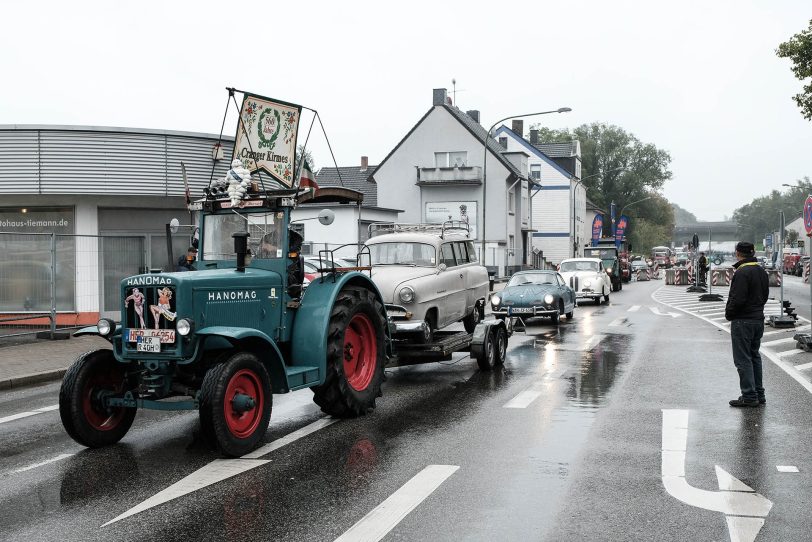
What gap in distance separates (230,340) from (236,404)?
22.5 inches

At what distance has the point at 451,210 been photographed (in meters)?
51.4

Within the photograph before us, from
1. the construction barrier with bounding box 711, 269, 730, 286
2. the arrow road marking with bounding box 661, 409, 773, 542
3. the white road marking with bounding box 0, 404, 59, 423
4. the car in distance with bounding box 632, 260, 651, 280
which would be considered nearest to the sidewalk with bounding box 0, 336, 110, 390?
the white road marking with bounding box 0, 404, 59, 423

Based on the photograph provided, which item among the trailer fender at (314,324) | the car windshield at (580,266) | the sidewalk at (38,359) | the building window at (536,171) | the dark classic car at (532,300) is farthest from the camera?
the building window at (536,171)

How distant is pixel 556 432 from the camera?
8023 millimetres

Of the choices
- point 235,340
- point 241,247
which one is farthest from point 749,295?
point 235,340

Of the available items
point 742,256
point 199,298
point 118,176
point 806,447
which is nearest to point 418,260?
point 742,256

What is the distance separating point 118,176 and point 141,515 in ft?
50.2

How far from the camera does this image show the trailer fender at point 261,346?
710 cm

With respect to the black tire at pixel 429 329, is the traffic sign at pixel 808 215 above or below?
above

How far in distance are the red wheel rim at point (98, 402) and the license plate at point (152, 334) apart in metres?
0.62

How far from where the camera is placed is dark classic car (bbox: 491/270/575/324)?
69.3 ft

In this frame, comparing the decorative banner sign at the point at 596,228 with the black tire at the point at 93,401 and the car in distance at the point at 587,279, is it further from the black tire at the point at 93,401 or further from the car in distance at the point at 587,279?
the black tire at the point at 93,401

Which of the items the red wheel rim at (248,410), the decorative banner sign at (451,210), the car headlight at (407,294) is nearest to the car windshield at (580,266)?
the decorative banner sign at (451,210)

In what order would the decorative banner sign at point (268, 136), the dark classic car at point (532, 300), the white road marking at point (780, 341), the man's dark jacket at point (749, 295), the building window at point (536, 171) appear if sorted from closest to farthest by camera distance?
1. the decorative banner sign at point (268, 136)
2. the man's dark jacket at point (749, 295)
3. the white road marking at point (780, 341)
4. the dark classic car at point (532, 300)
5. the building window at point (536, 171)
